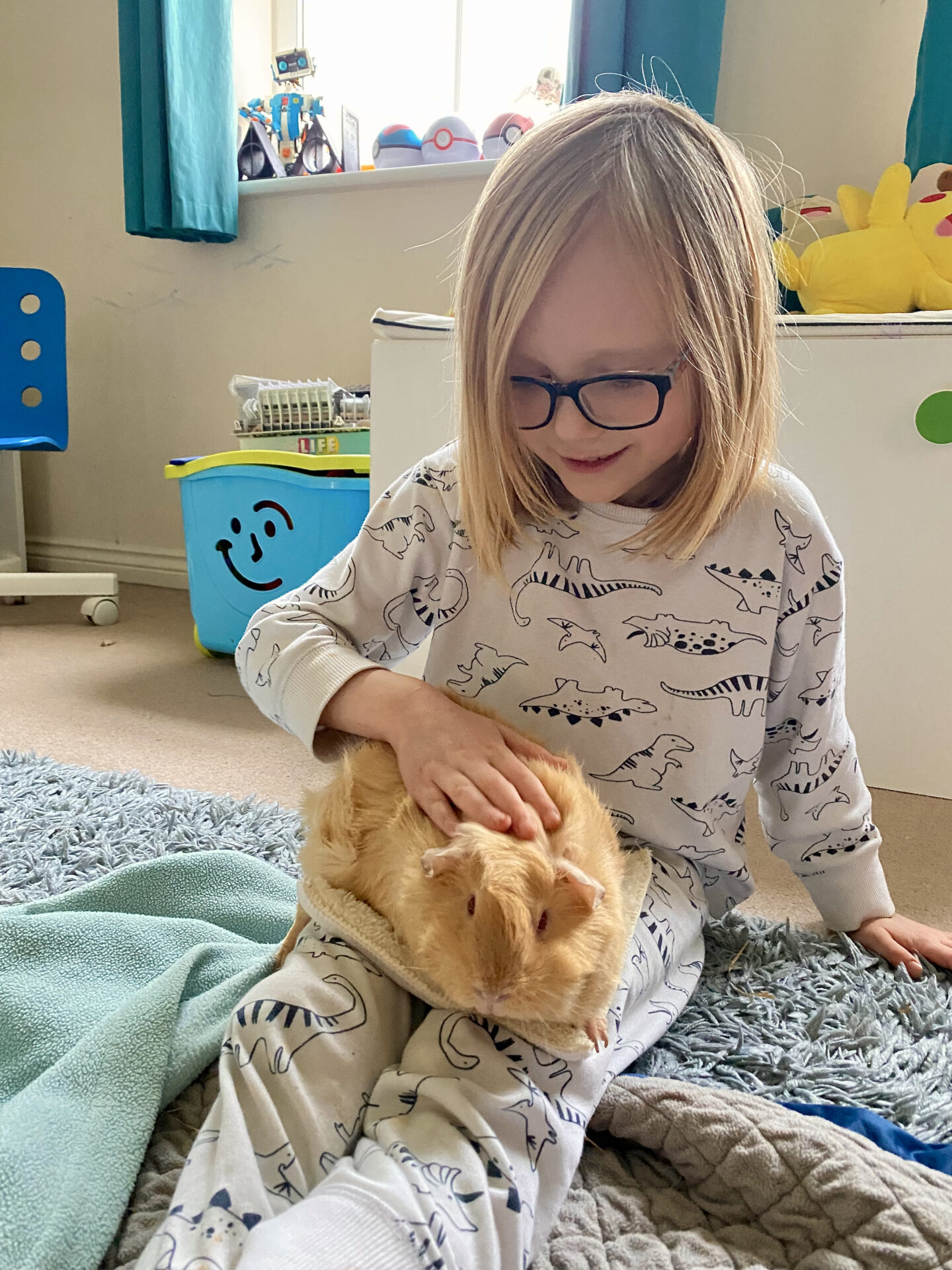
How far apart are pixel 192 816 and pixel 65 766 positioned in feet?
0.79

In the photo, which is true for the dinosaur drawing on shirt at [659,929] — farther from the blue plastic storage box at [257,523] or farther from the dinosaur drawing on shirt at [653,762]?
the blue plastic storage box at [257,523]

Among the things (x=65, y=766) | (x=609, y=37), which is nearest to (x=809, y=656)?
(x=65, y=766)

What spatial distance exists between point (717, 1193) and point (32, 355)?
207 cm

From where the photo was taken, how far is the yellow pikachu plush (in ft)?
3.77

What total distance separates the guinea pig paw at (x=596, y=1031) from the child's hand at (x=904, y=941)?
1.19 ft

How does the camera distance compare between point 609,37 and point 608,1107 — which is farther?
point 609,37

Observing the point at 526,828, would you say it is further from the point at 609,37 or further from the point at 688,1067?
the point at 609,37

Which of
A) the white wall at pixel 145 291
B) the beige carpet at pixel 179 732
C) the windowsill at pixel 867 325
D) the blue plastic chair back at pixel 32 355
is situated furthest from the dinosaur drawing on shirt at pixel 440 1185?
the blue plastic chair back at pixel 32 355

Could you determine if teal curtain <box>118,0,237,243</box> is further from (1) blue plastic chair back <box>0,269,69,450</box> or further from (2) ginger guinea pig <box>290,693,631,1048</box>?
(2) ginger guinea pig <box>290,693,631,1048</box>

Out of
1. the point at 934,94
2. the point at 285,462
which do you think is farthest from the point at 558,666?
the point at 934,94

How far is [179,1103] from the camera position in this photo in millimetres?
565

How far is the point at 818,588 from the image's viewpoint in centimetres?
69

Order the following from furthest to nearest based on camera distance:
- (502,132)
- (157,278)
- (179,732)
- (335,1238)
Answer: (157,278)
(502,132)
(179,732)
(335,1238)

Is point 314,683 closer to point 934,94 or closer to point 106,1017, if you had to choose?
point 106,1017
